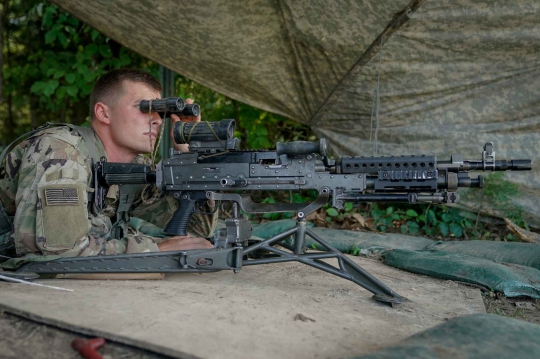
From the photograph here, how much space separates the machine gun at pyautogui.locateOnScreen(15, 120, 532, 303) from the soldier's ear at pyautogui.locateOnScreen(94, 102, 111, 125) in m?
0.36

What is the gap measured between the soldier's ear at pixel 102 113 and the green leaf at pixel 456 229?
3.40 metres

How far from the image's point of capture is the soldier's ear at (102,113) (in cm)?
397

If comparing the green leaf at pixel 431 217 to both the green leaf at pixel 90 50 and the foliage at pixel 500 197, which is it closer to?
the foliage at pixel 500 197

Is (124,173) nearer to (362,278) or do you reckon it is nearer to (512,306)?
(362,278)

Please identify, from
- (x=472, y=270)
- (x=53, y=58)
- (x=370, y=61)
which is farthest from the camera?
(x=53, y=58)

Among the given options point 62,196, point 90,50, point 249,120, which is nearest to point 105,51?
point 90,50

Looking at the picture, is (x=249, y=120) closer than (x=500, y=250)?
No

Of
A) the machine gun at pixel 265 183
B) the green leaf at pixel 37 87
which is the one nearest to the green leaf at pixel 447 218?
the machine gun at pixel 265 183

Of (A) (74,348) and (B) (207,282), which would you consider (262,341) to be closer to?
(A) (74,348)

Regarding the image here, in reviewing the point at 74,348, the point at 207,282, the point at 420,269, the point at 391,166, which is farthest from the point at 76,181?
the point at 420,269

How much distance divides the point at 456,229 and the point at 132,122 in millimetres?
3313

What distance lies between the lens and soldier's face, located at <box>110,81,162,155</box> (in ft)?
12.9

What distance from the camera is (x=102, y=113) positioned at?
398 centimetres

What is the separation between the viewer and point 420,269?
4.14 m
